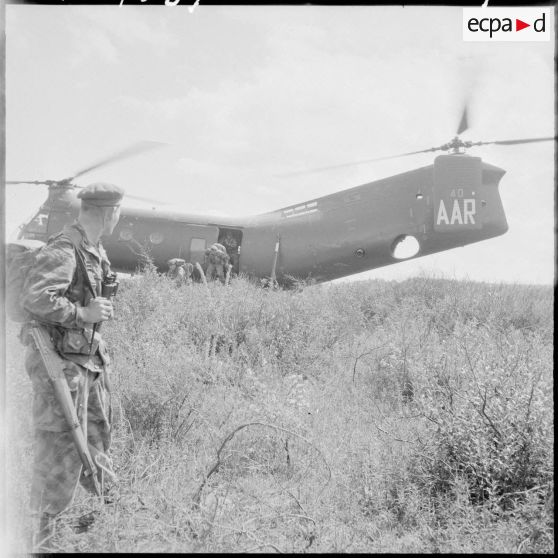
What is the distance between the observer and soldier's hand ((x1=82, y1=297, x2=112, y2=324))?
109 inches

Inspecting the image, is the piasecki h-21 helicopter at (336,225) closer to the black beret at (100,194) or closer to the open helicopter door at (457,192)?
the open helicopter door at (457,192)

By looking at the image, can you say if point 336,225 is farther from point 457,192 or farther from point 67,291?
point 67,291

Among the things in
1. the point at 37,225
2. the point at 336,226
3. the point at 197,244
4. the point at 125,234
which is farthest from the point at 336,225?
the point at 37,225

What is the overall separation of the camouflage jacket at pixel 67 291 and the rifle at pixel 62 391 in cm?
8

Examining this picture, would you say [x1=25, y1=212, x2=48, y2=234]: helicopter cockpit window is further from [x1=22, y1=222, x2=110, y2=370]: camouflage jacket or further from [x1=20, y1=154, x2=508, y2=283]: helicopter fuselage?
[x1=22, y1=222, x2=110, y2=370]: camouflage jacket

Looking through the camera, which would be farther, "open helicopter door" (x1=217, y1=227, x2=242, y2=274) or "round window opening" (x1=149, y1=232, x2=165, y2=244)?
"open helicopter door" (x1=217, y1=227, x2=242, y2=274)

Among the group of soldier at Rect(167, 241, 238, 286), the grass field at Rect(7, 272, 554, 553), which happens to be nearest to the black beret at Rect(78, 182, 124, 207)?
the grass field at Rect(7, 272, 554, 553)

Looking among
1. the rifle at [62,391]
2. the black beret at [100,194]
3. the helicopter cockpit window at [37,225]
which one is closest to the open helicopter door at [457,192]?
the black beret at [100,194]

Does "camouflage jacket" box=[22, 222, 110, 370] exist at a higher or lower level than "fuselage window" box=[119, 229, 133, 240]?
lower

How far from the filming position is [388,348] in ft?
20.1

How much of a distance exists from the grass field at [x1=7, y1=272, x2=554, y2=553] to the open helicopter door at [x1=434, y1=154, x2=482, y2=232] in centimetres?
415

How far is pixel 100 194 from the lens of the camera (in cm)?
296

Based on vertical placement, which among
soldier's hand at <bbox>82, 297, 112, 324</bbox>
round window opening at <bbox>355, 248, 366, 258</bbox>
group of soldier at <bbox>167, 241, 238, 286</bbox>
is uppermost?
round window opening at <bbox>355, 248, 366, 258</bbox>

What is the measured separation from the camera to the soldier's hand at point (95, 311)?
9.05 feet
